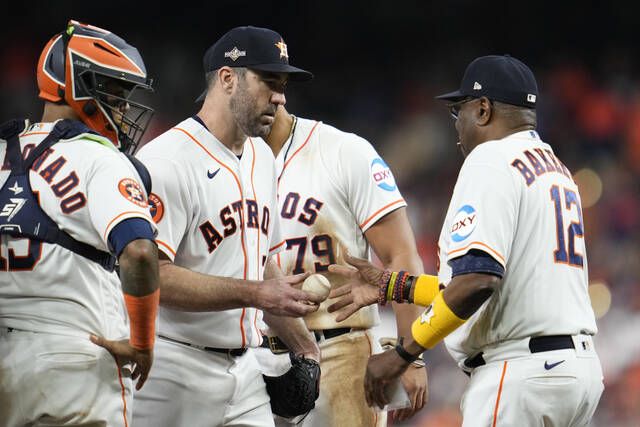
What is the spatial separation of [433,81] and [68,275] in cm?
857

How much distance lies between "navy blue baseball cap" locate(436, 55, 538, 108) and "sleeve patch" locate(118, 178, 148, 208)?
5.38 feet

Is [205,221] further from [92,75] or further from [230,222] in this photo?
[92,75]

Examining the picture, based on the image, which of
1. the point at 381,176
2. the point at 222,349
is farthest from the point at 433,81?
the point at 222,349

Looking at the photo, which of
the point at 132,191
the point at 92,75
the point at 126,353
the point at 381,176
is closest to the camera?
the point at 132,191

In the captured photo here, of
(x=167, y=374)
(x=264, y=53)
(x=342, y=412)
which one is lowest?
(x=342, y=412)

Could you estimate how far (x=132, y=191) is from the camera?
3.18 metres

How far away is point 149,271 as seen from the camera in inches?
124

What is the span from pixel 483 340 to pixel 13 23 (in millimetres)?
7662

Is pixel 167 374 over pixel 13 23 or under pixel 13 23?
under

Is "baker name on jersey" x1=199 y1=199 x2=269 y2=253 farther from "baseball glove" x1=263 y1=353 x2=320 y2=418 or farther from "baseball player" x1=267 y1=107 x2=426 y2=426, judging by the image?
"baseball glove" x1=263 y1=353 x2=320 y2=418

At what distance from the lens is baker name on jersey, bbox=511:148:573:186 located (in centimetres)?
378

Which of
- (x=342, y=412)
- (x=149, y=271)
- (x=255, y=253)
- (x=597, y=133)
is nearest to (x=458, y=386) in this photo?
(x=597, y=133)

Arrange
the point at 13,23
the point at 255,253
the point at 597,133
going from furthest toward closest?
the point at 597,133 < the point at 13,23 < the point at 255,253

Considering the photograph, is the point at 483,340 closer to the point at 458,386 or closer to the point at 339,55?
the point at 458,386
